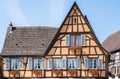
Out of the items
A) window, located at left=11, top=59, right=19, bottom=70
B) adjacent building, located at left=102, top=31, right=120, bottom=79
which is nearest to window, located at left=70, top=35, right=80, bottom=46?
window, located at left=11, top=59, right=19, bottom=70

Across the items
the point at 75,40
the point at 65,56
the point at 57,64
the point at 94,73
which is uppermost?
the point at 75,40

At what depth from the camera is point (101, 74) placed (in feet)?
189

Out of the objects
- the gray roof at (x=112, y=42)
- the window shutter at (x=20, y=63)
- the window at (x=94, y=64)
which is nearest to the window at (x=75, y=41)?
the window at (x=94, y=64)

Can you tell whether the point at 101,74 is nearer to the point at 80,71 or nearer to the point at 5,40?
the point at 80,71

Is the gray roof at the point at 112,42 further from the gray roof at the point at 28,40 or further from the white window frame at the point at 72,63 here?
the white window frame at the point at 72,63

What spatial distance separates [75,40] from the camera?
5831 centimetres

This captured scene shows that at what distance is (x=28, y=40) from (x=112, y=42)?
21783 mm

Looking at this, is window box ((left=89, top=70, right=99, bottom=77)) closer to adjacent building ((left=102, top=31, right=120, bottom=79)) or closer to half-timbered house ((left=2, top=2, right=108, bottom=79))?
half-timbered house ((left=2, top=2, right=108, bottom=79))

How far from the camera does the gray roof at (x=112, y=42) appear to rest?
7457cm

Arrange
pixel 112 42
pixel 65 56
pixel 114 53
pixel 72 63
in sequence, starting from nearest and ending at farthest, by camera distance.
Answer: pixel 72 63 → pixel 65 56 → pixel 114 53 → pixel 112 42

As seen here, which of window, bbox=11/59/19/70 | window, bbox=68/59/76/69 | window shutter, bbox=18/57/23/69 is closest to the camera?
window, bbox=68/59/76/69

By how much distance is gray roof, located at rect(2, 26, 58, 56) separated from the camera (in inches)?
2335

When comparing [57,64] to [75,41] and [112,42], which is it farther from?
[112,42]

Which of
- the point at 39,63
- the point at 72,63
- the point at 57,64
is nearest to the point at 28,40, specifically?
the point at 39,63
